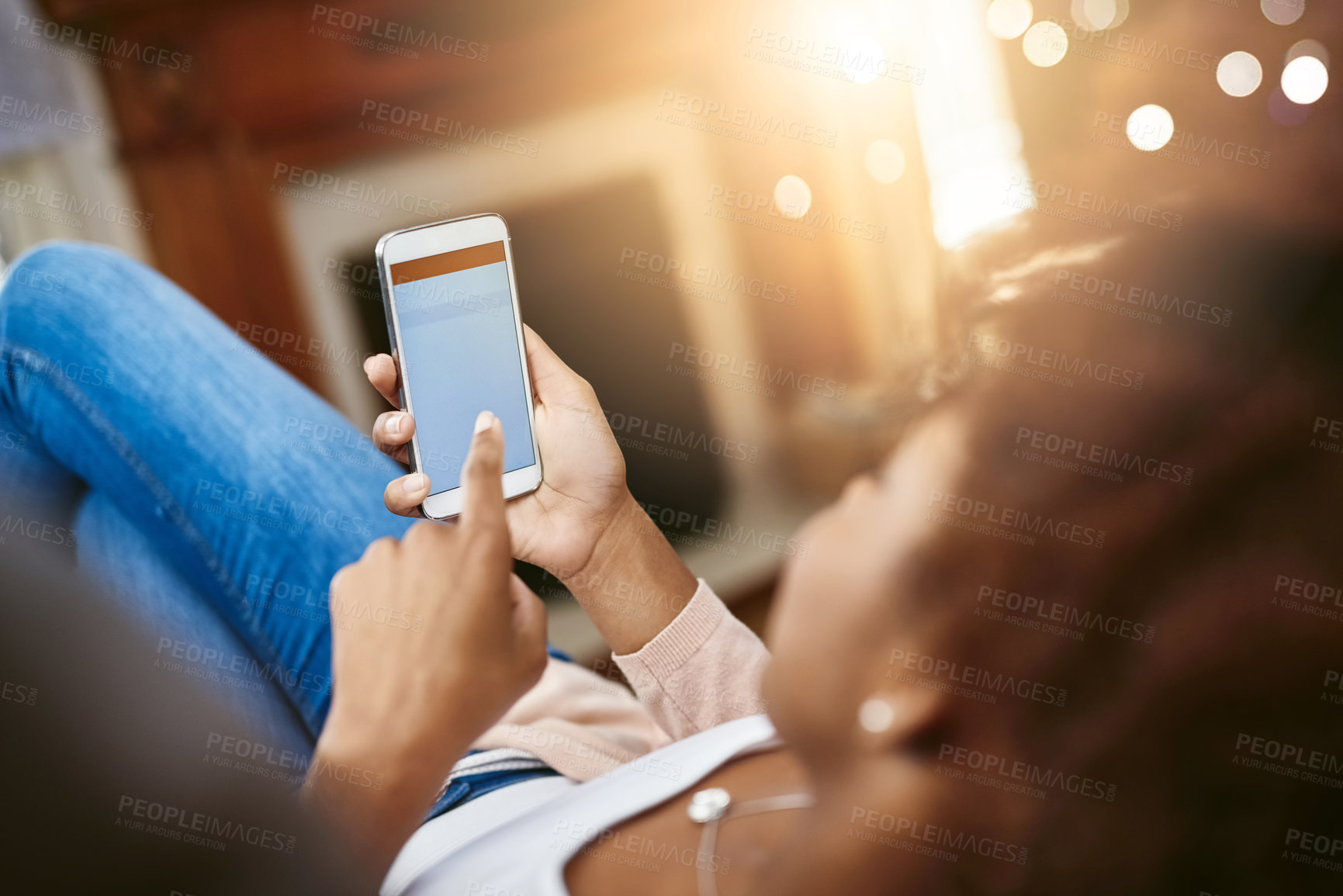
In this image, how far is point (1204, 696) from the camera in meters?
0.28

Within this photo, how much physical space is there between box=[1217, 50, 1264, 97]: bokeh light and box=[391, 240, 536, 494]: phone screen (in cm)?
51

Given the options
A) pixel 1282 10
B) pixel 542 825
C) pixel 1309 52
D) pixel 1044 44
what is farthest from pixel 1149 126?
pixel 1044 44

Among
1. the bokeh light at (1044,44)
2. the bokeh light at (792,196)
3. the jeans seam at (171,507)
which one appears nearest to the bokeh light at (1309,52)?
the jeans seam at (171,507)

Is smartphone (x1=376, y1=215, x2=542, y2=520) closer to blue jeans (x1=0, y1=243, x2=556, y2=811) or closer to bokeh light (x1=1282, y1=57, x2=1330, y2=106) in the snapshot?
blue jeans (x1=0, y1=243, x2=556, y2=811)

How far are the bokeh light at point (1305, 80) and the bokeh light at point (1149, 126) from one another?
0.96 feet

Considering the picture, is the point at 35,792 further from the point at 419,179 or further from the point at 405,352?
the point at 419,179

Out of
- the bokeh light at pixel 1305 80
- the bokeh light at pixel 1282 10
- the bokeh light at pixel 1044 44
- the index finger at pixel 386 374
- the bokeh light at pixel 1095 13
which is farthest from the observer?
the bokeh light at pixel 1044 44

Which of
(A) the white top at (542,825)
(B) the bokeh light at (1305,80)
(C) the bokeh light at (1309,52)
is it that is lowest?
(A) the white top at (542,825)

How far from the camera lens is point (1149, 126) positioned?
0.79 metres

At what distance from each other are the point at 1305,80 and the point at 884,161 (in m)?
1.35

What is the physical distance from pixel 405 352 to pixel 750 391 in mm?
1179

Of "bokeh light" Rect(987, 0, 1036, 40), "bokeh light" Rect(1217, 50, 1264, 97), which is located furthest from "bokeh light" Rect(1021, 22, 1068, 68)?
"bokeh light" Rect(1217, 50, 1264, 97)

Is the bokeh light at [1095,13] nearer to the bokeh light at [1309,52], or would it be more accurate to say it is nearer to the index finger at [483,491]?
the bokeh light at [1309,52]

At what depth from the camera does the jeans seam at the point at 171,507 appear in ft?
1.76
